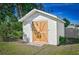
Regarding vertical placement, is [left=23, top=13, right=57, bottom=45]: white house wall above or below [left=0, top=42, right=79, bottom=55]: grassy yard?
above

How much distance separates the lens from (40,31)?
209 inches

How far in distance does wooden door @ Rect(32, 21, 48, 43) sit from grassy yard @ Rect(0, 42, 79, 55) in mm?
133

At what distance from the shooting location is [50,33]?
529 cm

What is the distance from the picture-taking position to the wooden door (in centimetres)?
529

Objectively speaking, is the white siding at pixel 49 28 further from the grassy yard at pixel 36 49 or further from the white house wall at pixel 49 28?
the grassy yard at pixel 36 49

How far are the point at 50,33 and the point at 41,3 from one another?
1.66 ft

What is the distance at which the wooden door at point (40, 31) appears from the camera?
529 cm

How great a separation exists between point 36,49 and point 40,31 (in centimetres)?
30

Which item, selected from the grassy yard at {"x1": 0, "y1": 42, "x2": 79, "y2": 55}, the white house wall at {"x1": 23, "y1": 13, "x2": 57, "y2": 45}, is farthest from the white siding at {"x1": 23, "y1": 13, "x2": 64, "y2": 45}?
the grassy yard at {"x1": 0, "y1": 42, "x2": 79, "y2": 55}

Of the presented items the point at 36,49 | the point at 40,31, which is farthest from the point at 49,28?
the point at 36,49

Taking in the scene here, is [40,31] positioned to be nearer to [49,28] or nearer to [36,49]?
[49,28]

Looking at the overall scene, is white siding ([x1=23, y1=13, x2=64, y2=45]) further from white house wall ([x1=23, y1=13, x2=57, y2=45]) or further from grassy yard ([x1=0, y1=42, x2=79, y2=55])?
grassy yard ([x1=0, y1=42, x2=79, y2=55])

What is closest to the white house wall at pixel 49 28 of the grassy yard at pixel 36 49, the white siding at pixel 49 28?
the white siding at pixel 49 28
